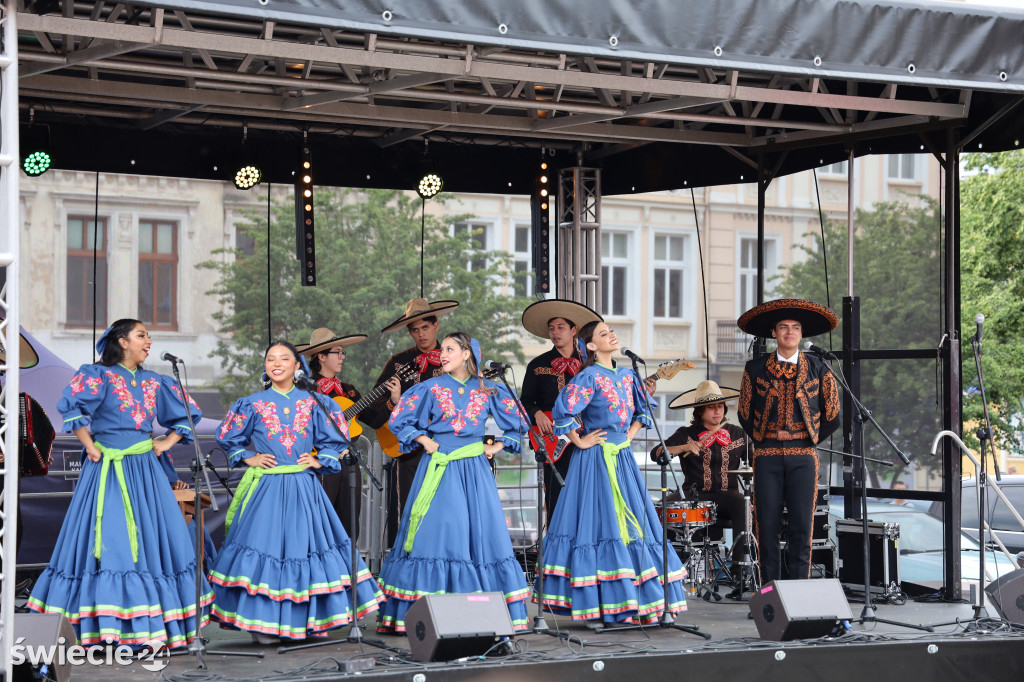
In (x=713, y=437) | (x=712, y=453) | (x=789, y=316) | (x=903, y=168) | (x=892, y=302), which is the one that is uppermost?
(x=903, y=168)

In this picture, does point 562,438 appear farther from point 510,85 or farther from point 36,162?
point 36,162

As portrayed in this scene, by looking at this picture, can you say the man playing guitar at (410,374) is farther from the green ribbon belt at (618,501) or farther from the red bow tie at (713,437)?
the red bow tie at (713,437)

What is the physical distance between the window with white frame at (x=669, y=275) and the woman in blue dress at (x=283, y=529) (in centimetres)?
2195

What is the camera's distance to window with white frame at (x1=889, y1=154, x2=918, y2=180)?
29.0 metres

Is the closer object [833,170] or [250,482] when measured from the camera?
[250,482]

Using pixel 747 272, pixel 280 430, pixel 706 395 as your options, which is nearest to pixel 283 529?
pixel 280 430

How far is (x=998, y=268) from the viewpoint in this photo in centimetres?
→ 1948

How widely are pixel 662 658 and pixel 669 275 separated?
22496 millimetres

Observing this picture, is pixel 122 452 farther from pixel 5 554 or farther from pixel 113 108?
pixel 113 108

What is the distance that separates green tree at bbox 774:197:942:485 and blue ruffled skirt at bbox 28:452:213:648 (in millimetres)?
19836

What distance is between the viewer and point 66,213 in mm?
22656

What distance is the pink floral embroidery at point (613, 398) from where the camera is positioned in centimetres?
687

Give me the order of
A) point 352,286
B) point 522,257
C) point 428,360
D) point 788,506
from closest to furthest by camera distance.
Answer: point 788,506 < point 428,360 < point 352,286 < point 522,257

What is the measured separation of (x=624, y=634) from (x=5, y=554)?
337 centimetres
